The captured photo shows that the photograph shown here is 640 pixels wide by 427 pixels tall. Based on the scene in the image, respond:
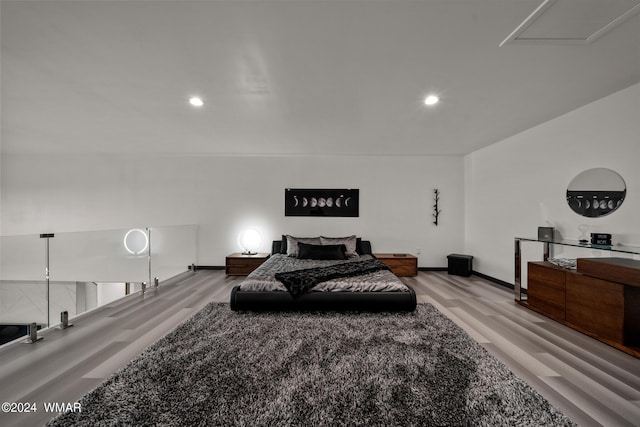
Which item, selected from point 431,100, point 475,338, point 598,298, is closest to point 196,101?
point 431,100

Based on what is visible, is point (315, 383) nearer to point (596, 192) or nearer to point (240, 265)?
point (240, 265)

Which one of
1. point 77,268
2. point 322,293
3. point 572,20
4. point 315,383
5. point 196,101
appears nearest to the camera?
point 572,20

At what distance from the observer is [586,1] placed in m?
1.51

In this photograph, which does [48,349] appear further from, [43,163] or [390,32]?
[43,163]

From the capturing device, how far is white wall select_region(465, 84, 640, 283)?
2.60 meters

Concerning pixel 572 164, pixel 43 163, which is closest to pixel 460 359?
pixel 572 164

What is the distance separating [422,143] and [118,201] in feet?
21.4

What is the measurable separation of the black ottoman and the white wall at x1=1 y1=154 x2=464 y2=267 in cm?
36

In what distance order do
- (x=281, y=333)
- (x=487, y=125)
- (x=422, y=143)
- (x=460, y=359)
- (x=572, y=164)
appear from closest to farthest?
1. (x=460, y=359)
2. (x=281, y=333)
3. (x=572, y=164)
4. (x=487, y=125)
5. (x=422, y=143)

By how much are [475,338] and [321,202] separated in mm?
3655

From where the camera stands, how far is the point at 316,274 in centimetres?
330

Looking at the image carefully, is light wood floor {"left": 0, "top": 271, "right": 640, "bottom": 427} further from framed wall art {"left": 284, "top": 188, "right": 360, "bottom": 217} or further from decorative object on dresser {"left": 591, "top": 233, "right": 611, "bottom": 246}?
framed wall art {"left": 284, "top": 188, "right": 360, "bottom": 217}

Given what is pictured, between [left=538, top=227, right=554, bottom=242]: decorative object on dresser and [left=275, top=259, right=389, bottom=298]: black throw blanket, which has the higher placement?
[left=538, top=227, right=554, bottom=242]: decorative object on dresser

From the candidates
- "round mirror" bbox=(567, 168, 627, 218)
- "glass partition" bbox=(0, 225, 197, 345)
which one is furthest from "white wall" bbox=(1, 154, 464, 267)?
"round mirror" bbox=(567, 168, 627, 218)
